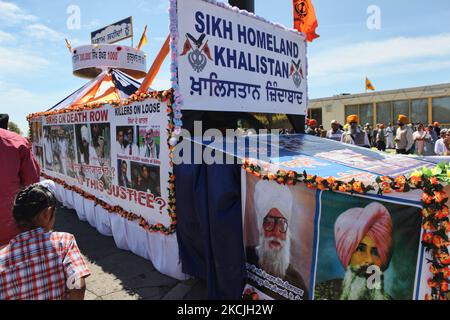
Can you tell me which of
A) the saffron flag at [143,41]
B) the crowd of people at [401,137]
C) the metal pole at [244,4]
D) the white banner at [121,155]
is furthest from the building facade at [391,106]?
the white banner at [121,155]

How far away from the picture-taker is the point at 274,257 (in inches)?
122

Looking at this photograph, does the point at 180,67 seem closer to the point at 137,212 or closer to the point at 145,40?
the point at 137,212

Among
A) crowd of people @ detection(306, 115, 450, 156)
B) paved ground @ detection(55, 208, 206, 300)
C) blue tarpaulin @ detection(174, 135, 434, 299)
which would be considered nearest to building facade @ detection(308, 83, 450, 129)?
crowd of people @ detection(306, 115, 450, 156)

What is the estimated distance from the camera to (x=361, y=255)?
2.47 m

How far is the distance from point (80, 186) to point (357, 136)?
6391 millimetres

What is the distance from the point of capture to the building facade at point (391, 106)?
2046cm

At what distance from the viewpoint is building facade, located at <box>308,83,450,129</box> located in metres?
20.5

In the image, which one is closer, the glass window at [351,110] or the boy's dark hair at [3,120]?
the boy's dark hair at [3,120]

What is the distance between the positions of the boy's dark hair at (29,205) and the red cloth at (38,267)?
78 mm

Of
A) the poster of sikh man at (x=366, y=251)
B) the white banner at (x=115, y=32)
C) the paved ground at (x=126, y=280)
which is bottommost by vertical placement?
the paved ground at (x=126, y=280)

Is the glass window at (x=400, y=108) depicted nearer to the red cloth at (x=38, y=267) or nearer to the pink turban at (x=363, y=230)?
the pink turban at (x=363, y=230)

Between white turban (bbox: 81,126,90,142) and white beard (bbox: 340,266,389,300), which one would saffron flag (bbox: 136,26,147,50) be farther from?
white beard (bbox: 340,266,389,300)

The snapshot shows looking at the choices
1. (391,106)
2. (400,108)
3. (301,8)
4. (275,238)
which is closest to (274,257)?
(275,238)

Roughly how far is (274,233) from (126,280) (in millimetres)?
2110
